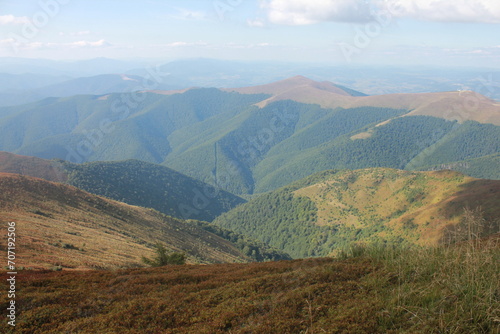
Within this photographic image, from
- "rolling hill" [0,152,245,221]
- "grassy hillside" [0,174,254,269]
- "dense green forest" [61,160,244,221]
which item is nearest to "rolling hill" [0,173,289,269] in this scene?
"grassy hillside" [0,174,254,269]

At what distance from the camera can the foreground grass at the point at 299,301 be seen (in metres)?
7.00

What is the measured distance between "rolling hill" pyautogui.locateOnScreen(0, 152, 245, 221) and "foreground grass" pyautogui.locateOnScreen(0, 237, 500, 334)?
98084 millimetres

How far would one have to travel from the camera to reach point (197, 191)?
506ft

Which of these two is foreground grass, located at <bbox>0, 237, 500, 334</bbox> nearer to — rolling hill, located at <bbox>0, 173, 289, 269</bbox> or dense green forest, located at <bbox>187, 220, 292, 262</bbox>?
rolling hill, located at <bbox>0, 173, 289, 269</bbox>

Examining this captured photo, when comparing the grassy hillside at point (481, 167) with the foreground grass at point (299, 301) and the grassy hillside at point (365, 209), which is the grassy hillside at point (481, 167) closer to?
the grassy hillside at point (365, 209)

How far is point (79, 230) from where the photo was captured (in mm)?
32562

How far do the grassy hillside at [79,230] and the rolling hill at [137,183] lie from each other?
52.6 meters

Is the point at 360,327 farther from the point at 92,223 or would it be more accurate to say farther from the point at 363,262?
the point at 92,223

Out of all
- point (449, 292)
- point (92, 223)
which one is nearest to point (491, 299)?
point (449, 292)

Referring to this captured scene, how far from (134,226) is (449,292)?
4766 centimetres

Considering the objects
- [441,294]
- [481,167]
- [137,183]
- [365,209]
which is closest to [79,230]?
[441,294]

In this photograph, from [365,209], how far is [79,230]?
7169cm

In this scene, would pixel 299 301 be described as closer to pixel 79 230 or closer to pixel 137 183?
pixel 79 230

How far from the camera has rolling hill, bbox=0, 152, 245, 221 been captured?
95275 mm
